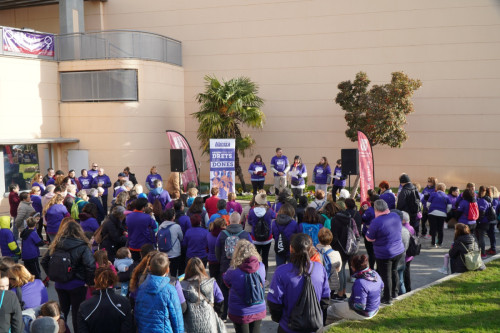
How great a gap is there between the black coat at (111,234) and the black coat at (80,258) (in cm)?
163

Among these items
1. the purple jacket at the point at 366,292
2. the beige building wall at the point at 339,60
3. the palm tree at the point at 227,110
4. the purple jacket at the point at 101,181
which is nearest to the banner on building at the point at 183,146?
the palm tree at the point at 227,110

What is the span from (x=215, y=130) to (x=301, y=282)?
43.7 ft

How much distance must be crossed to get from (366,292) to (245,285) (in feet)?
6.14

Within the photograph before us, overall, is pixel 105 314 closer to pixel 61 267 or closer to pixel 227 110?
pixel 61 267

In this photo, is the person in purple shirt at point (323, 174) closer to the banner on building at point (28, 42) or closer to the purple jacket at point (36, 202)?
the purple jacket at point (36, 202)

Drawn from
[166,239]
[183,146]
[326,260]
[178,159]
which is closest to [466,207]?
[326,260]

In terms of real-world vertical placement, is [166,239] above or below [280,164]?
below

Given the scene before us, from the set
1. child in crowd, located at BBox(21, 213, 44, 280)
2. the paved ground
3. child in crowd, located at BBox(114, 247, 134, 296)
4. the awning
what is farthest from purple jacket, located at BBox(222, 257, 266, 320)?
the awning

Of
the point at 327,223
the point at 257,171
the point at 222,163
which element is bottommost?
the point at 327,223

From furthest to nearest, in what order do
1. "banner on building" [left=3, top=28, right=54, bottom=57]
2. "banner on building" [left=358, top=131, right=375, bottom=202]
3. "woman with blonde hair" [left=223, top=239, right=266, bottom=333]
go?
"banner on building" [left=3, top=28, right=54, bottom=57], "banner on building" [left=358, top=131, right=375, bottom=202], "woman with blonde hair" [left=223, top=239, right=266, bottom=333]

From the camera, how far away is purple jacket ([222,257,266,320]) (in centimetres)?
489

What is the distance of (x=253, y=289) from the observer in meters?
4.94

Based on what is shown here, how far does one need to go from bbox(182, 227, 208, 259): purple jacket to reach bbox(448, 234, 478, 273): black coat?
4.22 m

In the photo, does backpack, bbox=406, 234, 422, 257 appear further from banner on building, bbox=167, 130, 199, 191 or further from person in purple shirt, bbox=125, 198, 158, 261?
banner on building, bbox=167, 130, 199, 191
